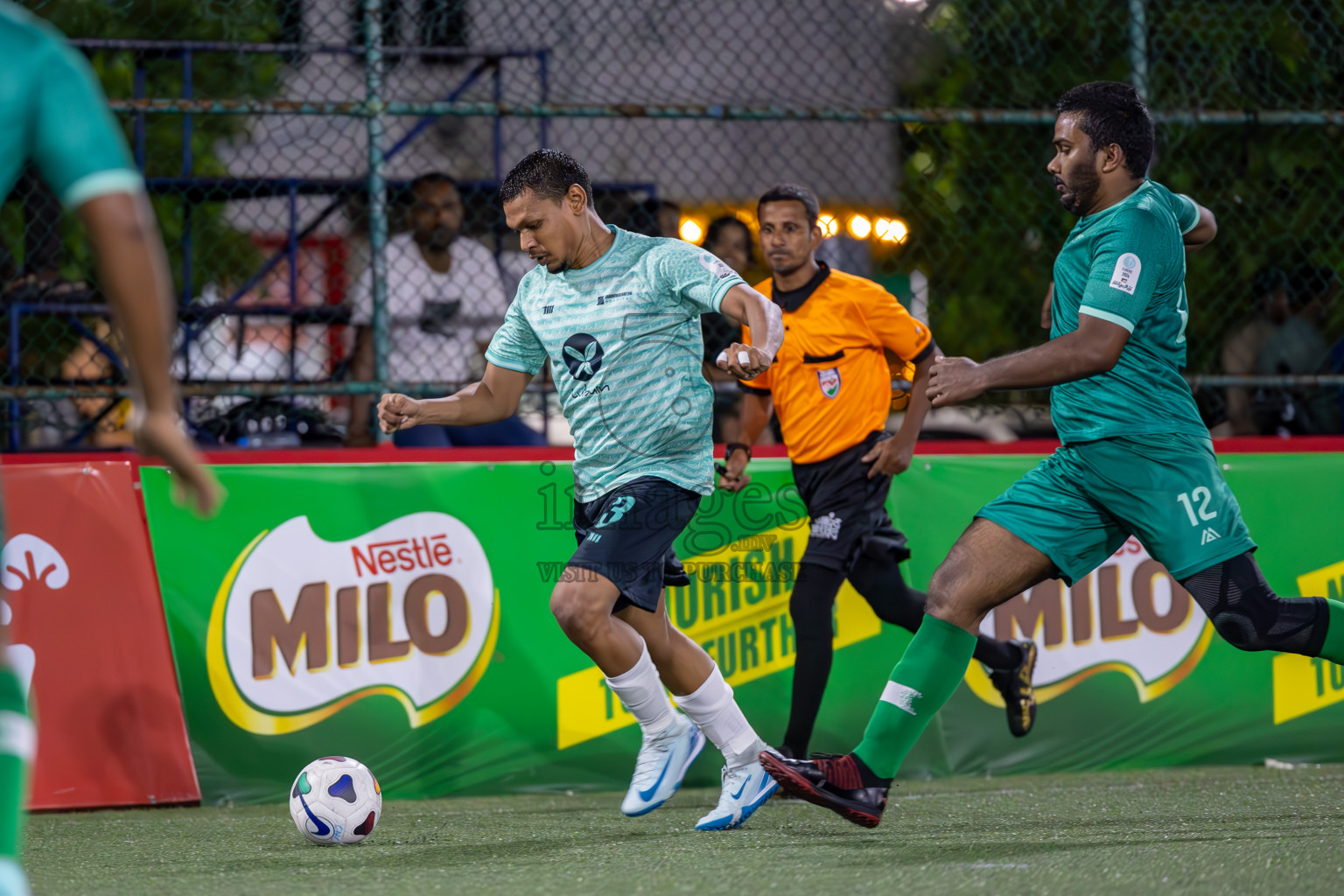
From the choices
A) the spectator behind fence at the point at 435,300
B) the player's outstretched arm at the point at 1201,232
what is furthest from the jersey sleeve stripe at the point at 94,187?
the spectator behind fence at the point at 435,300

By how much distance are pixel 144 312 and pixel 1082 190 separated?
9.11ft

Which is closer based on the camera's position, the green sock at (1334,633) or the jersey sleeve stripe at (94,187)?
the jersey sleeve stripe at (94,187)

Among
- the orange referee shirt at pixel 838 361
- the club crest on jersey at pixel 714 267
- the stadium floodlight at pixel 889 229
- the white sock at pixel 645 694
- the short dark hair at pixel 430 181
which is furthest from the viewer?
the stadium floodlight at pixel 889 229

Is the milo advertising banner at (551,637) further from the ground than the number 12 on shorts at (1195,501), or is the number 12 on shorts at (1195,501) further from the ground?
the number 12 on shorts at (1195,501)

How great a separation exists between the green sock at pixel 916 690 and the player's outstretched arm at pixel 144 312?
92.0 inches

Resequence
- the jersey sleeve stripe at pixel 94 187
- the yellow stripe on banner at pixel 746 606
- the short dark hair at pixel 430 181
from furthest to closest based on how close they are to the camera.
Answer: the short dark hair at pixel 430 181
the yellow stripe on banner at pixel 746 606
the jersey sleeve stripe at pixel 94 187

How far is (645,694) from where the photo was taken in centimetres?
441

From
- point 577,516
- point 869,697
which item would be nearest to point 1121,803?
point 869,697

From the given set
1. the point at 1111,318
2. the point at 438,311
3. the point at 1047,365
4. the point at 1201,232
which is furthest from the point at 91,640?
the point at 1201,232

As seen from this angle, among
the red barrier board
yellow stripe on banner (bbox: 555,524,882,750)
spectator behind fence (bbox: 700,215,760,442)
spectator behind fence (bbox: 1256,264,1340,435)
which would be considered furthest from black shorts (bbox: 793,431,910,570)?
spectator behind fence (bbox: 1256,264,1340,435)

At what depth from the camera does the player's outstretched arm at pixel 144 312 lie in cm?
198

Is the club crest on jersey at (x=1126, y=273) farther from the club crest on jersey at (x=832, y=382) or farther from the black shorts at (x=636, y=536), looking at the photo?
the club crest on jersey at (x=832, y=382)

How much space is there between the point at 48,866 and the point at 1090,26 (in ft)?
19.8

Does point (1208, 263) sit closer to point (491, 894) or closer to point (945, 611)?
point (945, 611)
